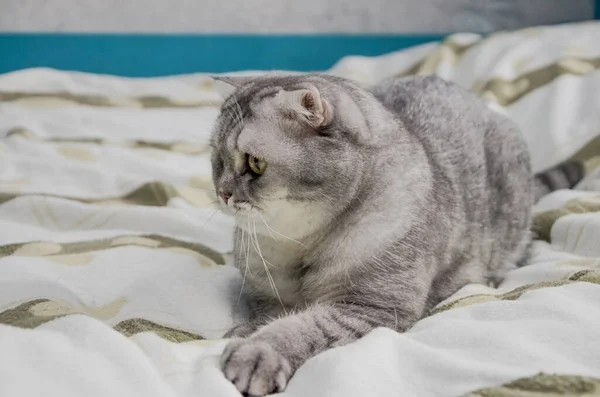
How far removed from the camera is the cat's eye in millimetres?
1044

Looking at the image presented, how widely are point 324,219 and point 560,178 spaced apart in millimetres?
905

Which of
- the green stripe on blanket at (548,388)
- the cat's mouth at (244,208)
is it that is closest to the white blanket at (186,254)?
Answer: the green stripe on blanket at (548,388)

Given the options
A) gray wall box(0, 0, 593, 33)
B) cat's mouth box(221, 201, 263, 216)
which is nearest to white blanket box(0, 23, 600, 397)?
cat's mouth box(221, 201, 263, 216)

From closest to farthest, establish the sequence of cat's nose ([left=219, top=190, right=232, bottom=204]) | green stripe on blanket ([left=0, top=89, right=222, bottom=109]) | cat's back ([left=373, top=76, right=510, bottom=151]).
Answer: cat's nose ([left=219, top=190, right=232, bottom=204])
cat's back ([left=373, top=76, right=510, bottom=151])
green stripe on blanket ([left=0, top=89, right=222, bottom=109])

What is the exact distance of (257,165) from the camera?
3.45 ft

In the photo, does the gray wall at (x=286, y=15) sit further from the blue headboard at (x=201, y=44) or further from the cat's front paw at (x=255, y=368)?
the cat's front paw at (x=255, y=368)

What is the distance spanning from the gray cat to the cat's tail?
511 mm

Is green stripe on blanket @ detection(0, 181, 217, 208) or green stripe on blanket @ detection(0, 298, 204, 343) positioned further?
green stripe on blanket @ detection(0, 181, 217, 208)

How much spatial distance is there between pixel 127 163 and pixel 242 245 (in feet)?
3.02

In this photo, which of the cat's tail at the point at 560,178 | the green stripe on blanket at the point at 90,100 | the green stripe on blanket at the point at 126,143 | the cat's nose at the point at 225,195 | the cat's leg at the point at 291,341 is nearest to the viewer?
the cat's leg at the point at 291,341

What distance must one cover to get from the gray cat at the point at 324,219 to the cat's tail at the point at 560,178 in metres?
0.51

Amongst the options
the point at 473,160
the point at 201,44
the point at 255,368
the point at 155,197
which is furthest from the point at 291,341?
the point at 201,44

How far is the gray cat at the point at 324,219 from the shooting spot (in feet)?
3.33

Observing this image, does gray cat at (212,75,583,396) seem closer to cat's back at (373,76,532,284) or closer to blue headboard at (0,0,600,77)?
cat's back at (373,76,532,284)
